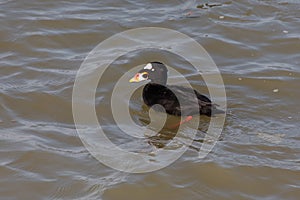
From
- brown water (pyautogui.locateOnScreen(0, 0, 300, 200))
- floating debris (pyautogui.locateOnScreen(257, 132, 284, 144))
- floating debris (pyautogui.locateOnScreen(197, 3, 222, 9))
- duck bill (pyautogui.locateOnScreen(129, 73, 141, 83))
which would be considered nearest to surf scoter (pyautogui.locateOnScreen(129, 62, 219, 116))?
duck bill (pyautogui.locateOnScreen(129, 73, 141, 83))

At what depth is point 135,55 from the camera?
377 inches

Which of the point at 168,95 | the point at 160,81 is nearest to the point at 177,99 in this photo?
the point at 168,95

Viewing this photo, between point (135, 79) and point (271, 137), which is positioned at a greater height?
point (135, 79)

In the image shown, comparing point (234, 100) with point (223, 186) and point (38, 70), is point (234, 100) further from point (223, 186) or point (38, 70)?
point (38, 70)

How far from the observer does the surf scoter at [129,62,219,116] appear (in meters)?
7.88

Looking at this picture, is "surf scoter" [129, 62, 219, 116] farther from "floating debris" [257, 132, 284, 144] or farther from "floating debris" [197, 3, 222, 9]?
"floating debris" [197, 3, 222, 9]

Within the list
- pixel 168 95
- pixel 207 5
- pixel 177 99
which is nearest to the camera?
pixel 177 99

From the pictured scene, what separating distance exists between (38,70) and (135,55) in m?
1.59

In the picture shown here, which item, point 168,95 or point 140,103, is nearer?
point 168,95

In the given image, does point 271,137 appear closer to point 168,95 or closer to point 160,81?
point 168,95

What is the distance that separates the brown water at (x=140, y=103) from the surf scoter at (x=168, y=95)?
281 mm

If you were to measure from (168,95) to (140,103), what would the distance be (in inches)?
21.6

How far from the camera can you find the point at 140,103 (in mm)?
8578

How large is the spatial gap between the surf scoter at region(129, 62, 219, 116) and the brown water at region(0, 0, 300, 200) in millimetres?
281
